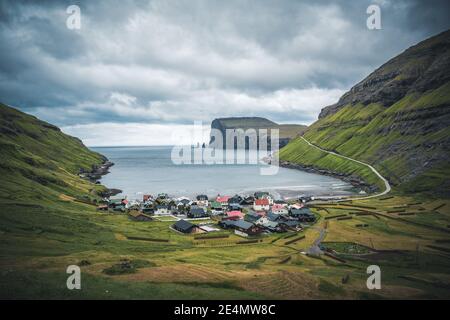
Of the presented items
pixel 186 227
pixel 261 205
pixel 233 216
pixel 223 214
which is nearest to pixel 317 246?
pixel 233 216

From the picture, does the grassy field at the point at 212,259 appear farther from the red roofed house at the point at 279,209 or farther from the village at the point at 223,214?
the red roofed house at the point at 279,209

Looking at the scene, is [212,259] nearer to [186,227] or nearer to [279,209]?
[186,227]

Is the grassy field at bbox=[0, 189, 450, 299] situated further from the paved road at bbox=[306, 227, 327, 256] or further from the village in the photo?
the village

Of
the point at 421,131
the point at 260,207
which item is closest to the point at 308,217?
the point at 260,207

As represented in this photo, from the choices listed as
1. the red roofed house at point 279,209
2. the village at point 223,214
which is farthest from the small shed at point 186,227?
the red roofed house at point 279,209

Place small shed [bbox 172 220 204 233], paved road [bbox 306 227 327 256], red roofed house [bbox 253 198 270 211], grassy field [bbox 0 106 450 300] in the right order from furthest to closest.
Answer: red roofed house [bbox 253 198 270 211] < small shed [bbox 172 220 204 233] < paved road [bbox 306 227 327 256] < grassy field [bbox 0 106 450 300]

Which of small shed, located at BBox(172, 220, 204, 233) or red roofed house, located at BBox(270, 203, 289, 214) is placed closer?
small shed, located at BBox(172, 220, 204, 233)

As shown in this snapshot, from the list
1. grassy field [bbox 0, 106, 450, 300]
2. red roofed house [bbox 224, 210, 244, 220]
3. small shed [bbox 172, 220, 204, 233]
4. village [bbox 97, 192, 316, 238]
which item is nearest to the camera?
grassy field [bbox 0, 106, 450, 300]

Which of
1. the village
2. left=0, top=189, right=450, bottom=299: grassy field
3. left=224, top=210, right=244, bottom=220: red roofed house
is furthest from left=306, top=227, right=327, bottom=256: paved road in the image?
left=224, top=210, right=244, bottom=220: red roofed house

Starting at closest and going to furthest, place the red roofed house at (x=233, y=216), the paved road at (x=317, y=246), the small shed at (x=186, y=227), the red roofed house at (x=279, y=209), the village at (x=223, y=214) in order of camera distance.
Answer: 1. the paved road at (x=317, y=246)
2. the small shed at (x=186, y=227)
3. the village at (x=223, y=214)
4. the red roofed house at (x=233, y=216)
5. the red roofed house at (x=279, y=209)
